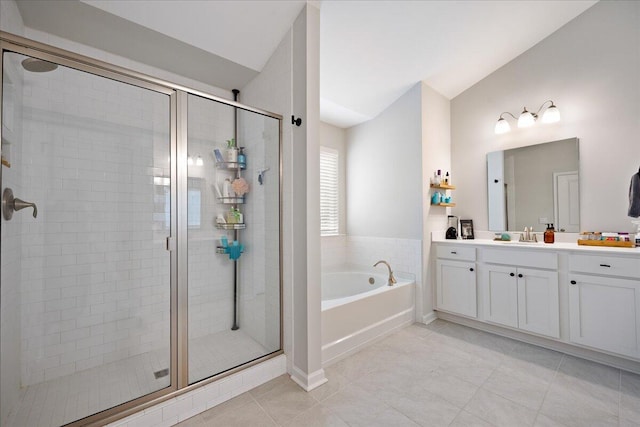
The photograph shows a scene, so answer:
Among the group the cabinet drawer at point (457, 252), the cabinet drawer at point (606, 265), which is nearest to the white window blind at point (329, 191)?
the cabinet drawer at point (457, 252)

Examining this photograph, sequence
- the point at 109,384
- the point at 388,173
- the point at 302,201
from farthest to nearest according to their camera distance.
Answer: the point at 388,173 < the point at 302,201 < the point at 109,384

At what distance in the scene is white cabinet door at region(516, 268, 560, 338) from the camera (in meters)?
2.40

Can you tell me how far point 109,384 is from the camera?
166 cm

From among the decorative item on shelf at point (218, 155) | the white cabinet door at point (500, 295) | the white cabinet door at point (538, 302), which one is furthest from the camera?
the white cabinet door at point (500, 295)

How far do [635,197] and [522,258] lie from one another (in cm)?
95

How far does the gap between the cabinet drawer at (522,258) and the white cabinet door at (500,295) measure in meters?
0.07

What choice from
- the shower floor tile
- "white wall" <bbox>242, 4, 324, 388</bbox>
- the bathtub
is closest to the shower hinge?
the shower floor tile

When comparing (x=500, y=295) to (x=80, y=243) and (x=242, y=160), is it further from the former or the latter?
(x=80, y=243)

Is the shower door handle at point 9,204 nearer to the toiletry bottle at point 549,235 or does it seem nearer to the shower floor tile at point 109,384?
the shower floor tile at point 109,384

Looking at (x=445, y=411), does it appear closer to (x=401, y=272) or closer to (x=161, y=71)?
(x=401, y=272)

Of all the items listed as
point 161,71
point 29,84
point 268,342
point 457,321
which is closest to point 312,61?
point 161,71

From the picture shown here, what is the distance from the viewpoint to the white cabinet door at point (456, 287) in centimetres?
288

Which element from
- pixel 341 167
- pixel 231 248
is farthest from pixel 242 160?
pixel 341 167

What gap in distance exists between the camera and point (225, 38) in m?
2.12
